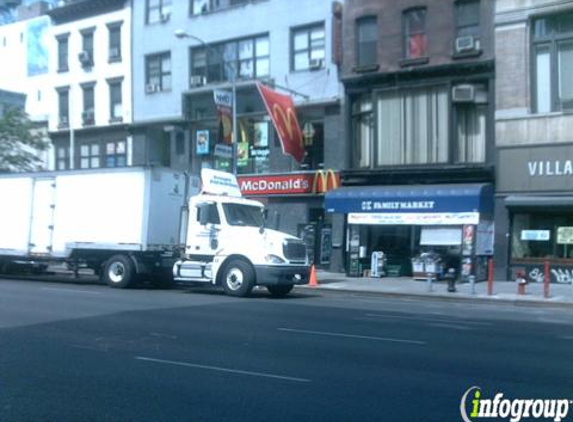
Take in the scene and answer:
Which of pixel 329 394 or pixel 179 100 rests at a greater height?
pixel 179 100

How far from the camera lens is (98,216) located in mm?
23188

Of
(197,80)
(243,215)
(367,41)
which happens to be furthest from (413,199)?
(197,80)

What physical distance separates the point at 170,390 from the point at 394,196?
2024 centimetres

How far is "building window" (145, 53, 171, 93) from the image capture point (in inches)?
1451

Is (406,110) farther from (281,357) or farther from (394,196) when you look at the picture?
(281,357)

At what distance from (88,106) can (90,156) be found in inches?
106

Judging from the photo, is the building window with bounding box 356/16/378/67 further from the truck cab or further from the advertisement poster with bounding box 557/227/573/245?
the truck cab

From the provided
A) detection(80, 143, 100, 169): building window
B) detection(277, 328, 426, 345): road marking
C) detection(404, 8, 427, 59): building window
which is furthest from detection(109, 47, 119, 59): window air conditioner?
detection(277, 328, 426, 345): road marking

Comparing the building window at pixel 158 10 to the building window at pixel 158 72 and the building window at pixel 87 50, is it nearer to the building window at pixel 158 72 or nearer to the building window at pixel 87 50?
the building window at pixel 158 72

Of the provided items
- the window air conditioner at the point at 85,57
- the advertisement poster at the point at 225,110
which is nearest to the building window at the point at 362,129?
the advertisement poster at the point at 225,110

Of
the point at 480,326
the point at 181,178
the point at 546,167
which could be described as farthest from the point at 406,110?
the point at 480,326

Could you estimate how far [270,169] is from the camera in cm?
3306

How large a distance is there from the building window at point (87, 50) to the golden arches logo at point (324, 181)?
15.7m

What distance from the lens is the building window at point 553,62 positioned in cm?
2573
